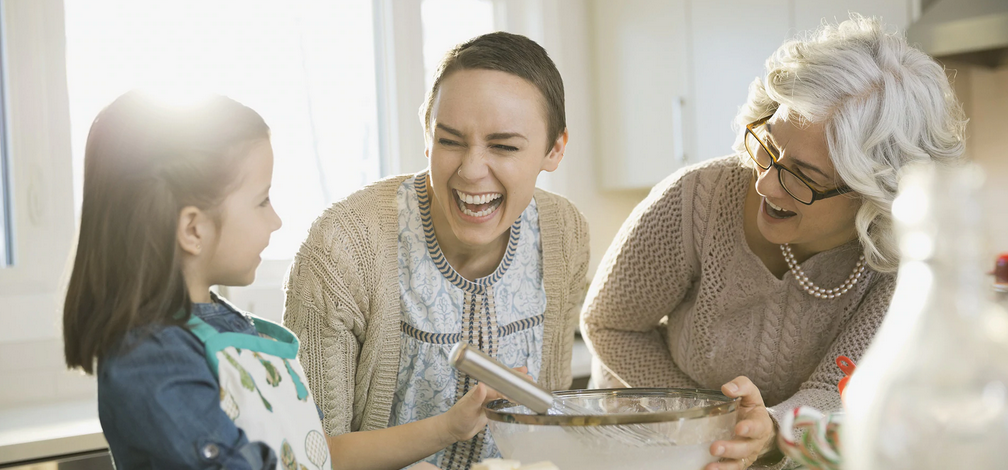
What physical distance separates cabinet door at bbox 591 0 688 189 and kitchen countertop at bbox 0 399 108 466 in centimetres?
214

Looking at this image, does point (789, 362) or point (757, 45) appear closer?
point (789, 362)

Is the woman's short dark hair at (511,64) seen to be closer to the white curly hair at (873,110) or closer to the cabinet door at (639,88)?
the white curly hair at (873,110)

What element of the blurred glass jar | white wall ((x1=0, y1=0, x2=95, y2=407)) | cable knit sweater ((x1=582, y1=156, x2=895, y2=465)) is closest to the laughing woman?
cable knit sweater ((x1=582, y1=156, x2=895, y2=465))

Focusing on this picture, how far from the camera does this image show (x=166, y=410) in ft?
2.22

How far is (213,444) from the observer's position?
26.9 inches

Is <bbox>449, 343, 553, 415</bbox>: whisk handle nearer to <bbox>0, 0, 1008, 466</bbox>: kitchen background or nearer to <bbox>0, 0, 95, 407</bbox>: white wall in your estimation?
<bbox>0, 0, 1008, 466</bbox>: kitchen background

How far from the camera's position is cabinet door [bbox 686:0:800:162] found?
2840 millimetres

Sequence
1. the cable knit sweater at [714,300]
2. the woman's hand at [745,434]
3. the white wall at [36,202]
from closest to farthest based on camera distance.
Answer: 1. the woman's hand at [745,434]
2. the cable knit sweater at [714,300]
3. the white wall at [36,202]

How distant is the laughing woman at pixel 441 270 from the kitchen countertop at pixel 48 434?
931 mm

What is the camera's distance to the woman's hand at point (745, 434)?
2.44ft

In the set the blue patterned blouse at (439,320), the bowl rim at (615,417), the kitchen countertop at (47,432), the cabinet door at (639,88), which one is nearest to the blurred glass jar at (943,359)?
the bowl rim at (615,417)

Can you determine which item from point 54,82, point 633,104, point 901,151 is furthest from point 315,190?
point 901,151

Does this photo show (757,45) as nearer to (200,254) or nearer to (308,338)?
(308,338)

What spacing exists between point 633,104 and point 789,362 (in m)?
2.09
